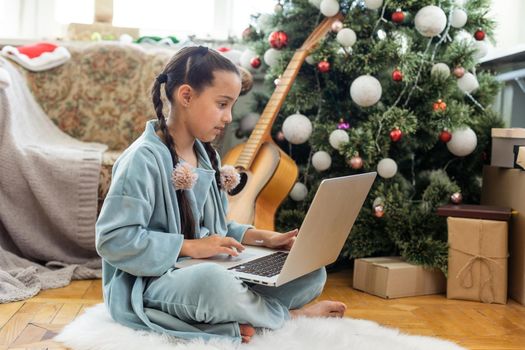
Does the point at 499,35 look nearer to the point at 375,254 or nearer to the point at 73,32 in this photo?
the point at 375,254

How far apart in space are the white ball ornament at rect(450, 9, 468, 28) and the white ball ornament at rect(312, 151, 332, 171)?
0.60 metres

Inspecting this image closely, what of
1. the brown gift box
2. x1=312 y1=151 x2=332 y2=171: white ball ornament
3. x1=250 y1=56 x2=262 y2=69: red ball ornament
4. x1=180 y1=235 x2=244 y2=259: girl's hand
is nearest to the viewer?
x1=180 y1=235 x2=244 y2=259: girl's hand

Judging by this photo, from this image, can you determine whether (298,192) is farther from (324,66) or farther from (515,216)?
(515,216)

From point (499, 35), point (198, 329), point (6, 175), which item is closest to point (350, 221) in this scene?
point (198, 329)

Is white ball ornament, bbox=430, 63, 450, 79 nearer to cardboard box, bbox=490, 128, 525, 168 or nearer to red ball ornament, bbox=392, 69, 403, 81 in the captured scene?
red ball ornament, bbox=392, 69, 403, 81

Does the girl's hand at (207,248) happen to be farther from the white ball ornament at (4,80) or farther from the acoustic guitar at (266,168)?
the white ball ornament at (4,80)

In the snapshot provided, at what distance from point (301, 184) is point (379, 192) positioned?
28 centimetres

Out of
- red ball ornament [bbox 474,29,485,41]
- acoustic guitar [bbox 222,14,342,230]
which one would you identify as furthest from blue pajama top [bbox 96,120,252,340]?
red ball ornament [bbox 474,29,485,41]

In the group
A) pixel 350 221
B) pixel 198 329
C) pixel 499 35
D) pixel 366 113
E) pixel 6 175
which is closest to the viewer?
pixel 198 329

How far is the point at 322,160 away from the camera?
2230 mm

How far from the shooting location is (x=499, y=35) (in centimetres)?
271

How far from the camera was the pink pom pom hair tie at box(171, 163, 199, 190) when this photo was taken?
1.35 metres

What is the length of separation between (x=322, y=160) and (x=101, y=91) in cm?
94

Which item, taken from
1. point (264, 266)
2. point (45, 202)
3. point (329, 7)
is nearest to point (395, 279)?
point (264, 266)
